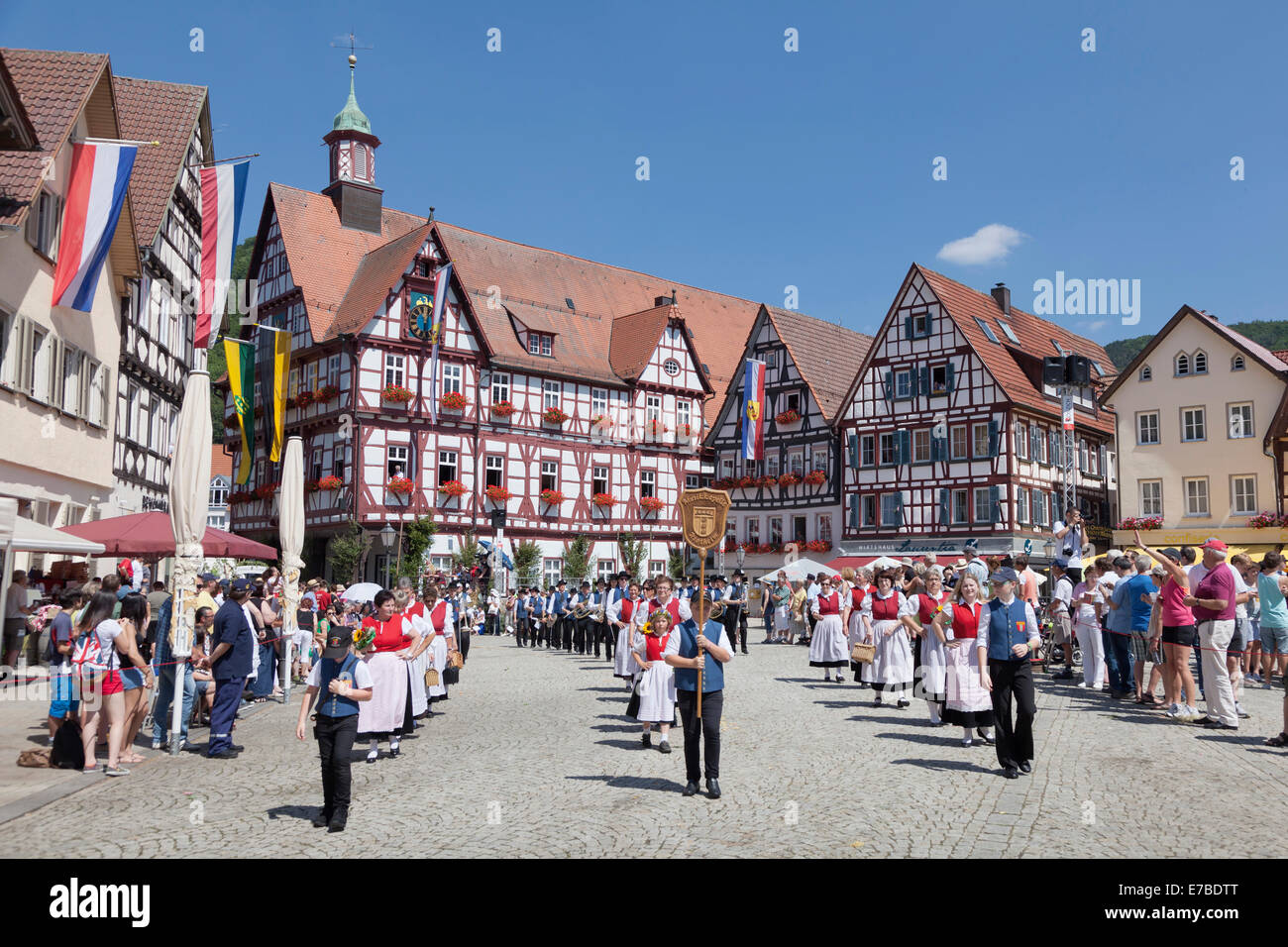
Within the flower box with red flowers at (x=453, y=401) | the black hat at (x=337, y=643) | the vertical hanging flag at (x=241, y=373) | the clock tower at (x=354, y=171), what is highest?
the clock tower at (x=354, y=171)

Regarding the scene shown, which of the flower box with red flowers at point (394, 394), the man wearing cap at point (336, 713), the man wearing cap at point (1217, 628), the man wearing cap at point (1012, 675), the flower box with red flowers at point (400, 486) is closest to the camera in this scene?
the man wearing cap at point (336, 713)

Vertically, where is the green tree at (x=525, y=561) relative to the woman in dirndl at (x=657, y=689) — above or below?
above

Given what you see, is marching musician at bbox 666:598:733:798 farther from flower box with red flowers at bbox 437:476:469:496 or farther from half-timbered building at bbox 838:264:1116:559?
half-timbered building at bbox 838:264:1116:559

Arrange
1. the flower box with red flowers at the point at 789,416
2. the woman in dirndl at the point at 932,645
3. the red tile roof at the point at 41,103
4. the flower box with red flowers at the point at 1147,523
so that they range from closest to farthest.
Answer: the woman in dirndl at the point at 932,645 < the red tile roof at the point at 41,103 < the flower box with red flowers at the point at 1147,523 < the flower box with red flowers at the point at 789,416

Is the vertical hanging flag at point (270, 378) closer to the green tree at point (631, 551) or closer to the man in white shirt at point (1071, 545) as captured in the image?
the green tree at point (631, 551)

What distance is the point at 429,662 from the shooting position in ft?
45.8

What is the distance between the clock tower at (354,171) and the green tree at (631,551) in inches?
712

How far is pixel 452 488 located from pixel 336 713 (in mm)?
33396

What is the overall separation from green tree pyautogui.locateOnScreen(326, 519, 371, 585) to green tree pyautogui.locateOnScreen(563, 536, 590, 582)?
8.38m

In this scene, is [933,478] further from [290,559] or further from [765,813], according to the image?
[765,813]

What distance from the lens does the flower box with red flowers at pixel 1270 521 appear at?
35.3 m

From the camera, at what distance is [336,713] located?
787cm

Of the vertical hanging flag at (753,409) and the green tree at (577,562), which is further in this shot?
the vertical hanging flag at (753,409)

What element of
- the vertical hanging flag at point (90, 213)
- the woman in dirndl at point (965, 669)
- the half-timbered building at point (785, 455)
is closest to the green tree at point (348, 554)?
the half-timbered building at point (785, 455)
